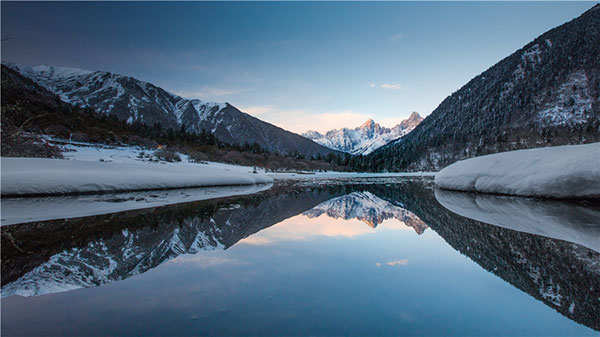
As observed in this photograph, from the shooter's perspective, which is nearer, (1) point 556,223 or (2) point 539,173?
(1) point 556,223

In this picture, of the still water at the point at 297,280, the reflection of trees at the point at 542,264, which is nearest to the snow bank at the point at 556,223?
the still water at the point at 297,280

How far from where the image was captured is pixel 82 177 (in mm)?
8742

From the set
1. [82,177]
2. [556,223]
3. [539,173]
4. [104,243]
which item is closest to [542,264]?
[556,223]

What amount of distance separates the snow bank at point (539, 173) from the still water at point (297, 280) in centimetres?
426

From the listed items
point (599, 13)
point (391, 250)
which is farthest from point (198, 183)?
point (599, 13)

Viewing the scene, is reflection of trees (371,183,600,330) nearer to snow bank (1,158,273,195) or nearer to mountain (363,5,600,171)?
snow bank (1,158,273,195)

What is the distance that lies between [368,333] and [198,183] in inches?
506

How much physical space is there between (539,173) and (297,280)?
10.2 m

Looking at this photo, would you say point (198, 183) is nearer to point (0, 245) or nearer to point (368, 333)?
point (0, 245)

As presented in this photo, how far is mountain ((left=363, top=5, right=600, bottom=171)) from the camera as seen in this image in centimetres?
8038

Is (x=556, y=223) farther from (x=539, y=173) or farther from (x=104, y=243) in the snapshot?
(x=104, y=243)

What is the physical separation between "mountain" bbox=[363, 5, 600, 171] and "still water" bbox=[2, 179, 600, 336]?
83.9 metres

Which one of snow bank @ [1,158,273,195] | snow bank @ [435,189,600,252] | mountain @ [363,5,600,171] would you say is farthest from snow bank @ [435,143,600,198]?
mountain @ [363,5,600,171]

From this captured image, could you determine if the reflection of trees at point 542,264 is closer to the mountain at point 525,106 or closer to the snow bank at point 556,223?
the snow bank at point 556,223
